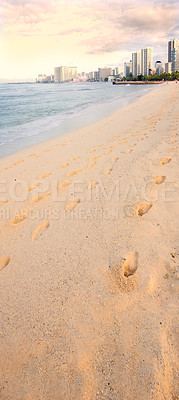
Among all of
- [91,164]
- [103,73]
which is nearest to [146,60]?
[103,73]

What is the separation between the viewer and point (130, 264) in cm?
175

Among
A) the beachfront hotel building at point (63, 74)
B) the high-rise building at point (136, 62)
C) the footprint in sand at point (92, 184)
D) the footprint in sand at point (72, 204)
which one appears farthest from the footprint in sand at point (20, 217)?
the beachfront hotel building at point (63, 74)

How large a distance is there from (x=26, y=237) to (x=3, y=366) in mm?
1155

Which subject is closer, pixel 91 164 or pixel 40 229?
pixel 40 229

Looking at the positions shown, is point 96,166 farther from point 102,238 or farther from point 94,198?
point 102,238

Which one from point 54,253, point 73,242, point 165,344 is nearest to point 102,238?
point 73,242

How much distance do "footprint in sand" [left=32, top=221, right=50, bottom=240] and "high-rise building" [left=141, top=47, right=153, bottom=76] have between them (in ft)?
622

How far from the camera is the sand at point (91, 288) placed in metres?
1.15

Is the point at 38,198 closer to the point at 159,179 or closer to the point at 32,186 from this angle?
the point at 32,186

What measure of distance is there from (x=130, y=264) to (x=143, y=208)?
2.69ft

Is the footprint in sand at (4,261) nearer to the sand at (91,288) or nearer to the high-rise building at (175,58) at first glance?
the sand at (91,288)

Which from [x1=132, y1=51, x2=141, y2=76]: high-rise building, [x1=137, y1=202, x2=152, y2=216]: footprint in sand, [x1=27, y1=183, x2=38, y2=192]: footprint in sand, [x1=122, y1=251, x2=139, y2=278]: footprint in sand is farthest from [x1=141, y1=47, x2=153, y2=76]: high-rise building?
[x1=122, y1=251, x2=139, y2=278]: footprint in sand

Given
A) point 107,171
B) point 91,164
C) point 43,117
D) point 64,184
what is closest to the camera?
point 64,184

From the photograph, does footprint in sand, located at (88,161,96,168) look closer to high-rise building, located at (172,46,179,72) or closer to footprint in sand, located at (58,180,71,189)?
footprint in sand, located at (58,180,71,189)
